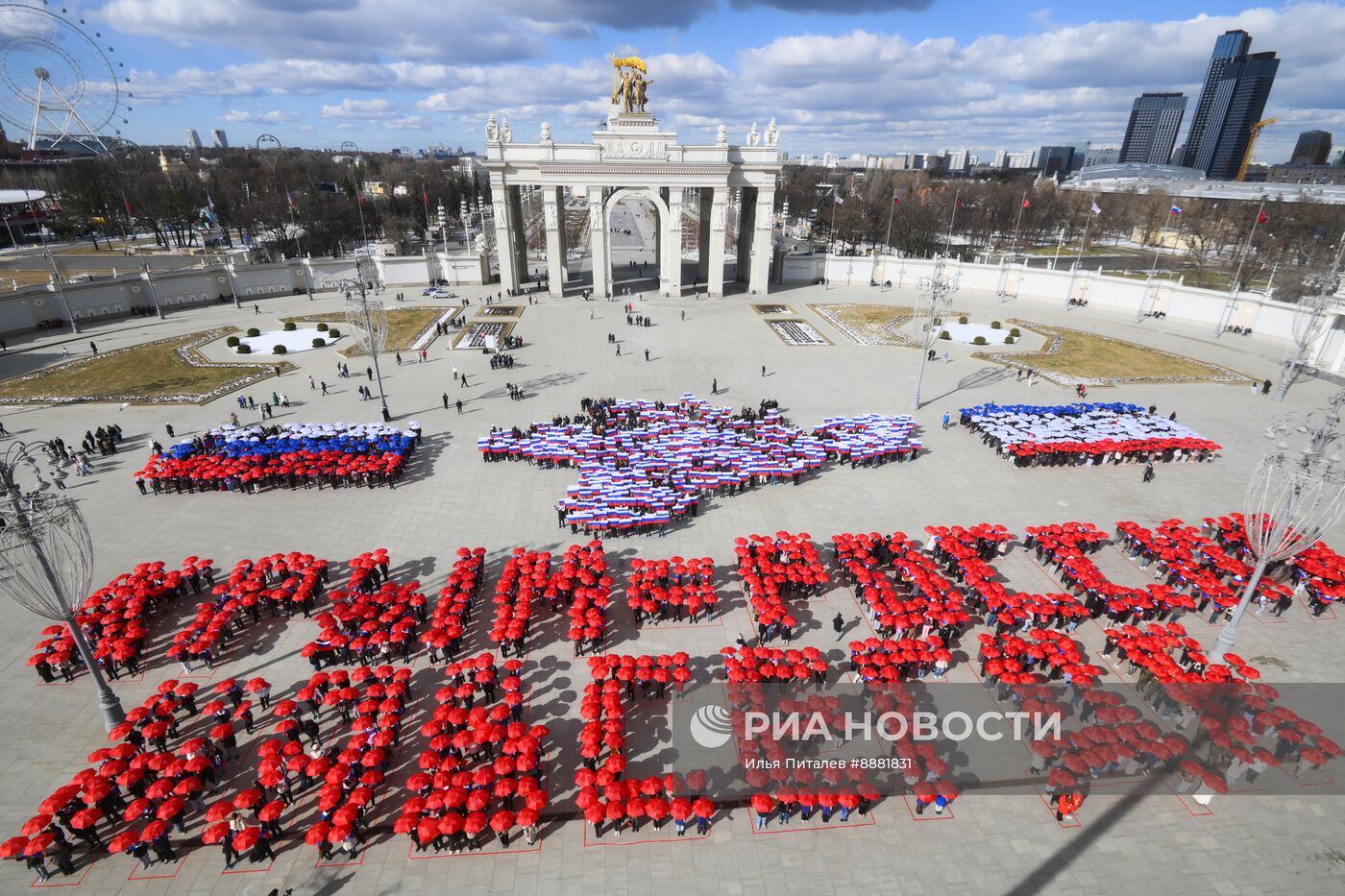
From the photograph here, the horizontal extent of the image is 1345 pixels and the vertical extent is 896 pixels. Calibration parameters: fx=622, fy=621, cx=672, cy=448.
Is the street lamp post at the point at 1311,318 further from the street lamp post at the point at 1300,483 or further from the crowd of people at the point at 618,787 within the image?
the crowd of people at the point at 618,787

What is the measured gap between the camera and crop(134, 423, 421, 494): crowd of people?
1022 inches

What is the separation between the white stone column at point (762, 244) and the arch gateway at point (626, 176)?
96mm

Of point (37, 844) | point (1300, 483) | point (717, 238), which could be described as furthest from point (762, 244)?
point (37, 844)

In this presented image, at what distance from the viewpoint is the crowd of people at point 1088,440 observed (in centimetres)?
2906

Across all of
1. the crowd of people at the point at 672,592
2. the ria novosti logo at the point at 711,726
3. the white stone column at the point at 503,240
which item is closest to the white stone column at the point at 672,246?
the white stone column at the point at 503,240

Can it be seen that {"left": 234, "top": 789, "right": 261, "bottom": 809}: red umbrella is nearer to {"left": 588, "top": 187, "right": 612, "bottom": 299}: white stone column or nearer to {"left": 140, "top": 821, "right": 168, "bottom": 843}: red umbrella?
{"left": 140, "top": 821, "right": 168, "bottom": 843}: red umbrella

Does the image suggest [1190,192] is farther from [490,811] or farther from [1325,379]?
[490,811]

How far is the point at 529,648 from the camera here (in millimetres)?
18078

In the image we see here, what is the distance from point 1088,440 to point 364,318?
118ft

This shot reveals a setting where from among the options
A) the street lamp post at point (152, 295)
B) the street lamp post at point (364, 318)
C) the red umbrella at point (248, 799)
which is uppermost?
the street lamp post at point (364, 318)

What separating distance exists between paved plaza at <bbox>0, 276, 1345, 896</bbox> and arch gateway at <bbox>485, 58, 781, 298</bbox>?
1094cm

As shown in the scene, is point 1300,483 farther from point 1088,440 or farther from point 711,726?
point 1088,440

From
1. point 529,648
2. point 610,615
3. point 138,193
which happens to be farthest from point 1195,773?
point 138,193

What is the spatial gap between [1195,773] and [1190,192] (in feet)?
396
